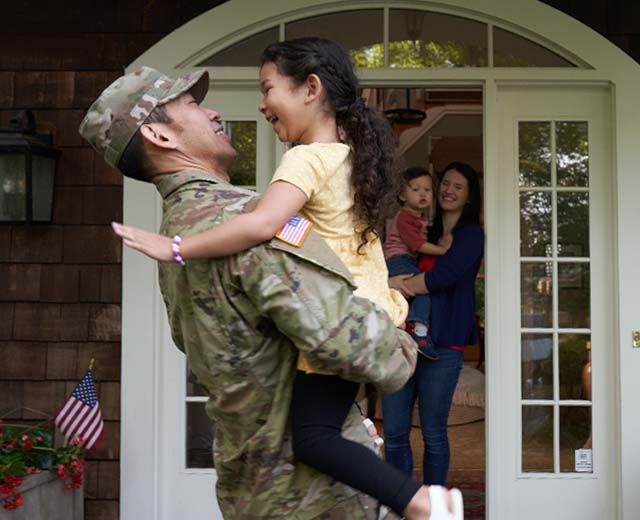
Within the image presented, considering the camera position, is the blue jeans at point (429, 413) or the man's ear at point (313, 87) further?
the blue jeans at point (429, 413)

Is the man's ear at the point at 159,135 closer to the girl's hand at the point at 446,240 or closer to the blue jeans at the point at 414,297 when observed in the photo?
the blue jeans at the point at 414,297

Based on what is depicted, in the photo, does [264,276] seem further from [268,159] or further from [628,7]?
[628,7]

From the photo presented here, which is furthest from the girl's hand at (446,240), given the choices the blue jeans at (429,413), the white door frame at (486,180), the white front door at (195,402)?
the white front door at (195,402)

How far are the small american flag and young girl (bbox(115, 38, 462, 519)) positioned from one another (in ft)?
7.16

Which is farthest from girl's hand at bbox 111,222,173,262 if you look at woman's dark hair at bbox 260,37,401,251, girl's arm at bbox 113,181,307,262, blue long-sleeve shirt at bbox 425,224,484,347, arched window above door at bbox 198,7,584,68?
blue long-sleeve shirt at bbox 425,224,484,347

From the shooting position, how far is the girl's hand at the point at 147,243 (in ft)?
5.37

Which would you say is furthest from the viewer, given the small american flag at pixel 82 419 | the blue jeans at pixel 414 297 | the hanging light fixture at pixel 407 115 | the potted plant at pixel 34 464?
the hanging light fixture at pixel 407 115

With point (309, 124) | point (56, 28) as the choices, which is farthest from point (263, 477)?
point (56, 28)

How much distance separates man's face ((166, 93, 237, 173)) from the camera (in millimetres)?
1851

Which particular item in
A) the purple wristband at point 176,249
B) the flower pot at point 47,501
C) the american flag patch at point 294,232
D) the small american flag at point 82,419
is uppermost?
the american flag patch at point 294,232

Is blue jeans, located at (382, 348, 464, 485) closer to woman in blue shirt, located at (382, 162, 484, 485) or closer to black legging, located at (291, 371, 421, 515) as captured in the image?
woman in blue shirt, located at (382, 162, 484, 485)

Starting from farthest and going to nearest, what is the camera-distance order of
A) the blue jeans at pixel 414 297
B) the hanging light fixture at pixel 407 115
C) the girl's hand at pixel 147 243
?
the hanging light fixture at pixel 407 115 < the blue jeans at pixel 414 297 < the girl's hand at pixel 147 243

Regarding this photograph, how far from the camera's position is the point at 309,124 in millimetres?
1986

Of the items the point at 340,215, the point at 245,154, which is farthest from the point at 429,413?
the point at 340,215
